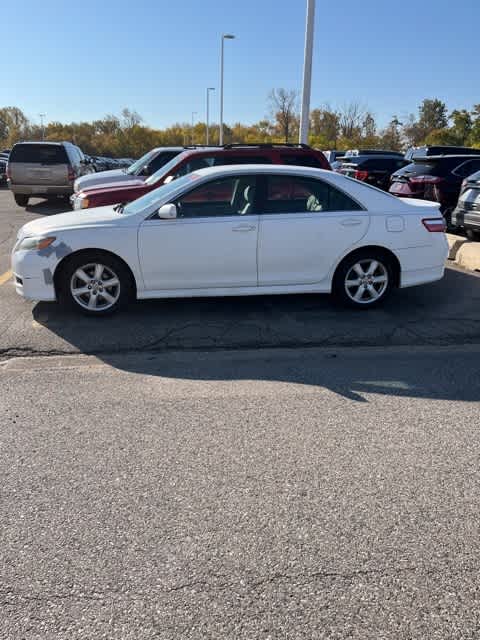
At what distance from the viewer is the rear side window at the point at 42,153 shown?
52.5ft

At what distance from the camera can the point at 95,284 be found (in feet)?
19.3

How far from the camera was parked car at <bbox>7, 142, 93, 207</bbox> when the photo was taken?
15914 millimetres

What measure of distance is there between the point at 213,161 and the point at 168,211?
362 cm

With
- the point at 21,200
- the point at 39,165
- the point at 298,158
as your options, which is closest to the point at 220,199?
the point at 298,158

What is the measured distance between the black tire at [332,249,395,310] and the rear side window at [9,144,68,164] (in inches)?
A: 482

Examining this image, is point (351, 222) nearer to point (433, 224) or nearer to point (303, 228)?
point (303, 228)

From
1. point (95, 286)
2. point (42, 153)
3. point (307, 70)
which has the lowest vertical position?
point (95, 286)

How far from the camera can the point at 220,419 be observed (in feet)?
12.7

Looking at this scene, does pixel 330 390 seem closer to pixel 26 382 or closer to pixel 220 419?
pixel 220 419

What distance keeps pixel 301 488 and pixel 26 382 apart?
2.51 metres

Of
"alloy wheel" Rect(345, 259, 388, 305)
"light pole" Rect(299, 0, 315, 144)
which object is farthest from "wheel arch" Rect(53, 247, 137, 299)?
"light pole" Rect(299, 0, 315, 144)

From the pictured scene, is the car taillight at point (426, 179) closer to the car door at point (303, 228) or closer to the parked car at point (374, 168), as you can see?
the parked car at point (374, 168)

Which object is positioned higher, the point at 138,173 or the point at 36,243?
the point at 138,173

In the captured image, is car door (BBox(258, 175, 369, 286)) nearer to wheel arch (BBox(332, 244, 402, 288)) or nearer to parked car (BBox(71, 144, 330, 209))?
wheel arch (BBox(332, 244, 402, 288))
